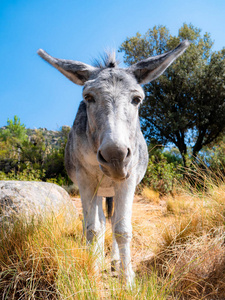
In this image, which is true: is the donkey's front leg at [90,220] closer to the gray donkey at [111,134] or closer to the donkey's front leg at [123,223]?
the gray donkey at [111,134]

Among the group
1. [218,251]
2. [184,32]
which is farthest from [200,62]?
[218,251]

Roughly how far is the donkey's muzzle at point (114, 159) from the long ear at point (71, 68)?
119cm

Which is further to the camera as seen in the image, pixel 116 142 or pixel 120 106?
pixel 120 106

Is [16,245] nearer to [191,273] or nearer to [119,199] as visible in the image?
[119,199]

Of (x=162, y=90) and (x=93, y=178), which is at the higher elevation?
(x=162, y=90)

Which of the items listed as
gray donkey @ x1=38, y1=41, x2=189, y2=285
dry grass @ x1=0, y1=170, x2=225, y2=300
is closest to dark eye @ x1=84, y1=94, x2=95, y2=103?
gray donkey @ x1=38, y1=41, x2=189, y2=285

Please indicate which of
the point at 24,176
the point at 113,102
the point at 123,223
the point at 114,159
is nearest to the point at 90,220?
the point at 123,223

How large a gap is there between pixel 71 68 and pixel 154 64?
2.95 feet

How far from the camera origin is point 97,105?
2268mm

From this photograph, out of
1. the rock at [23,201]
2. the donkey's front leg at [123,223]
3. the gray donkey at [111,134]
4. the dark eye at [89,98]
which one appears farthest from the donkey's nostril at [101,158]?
the rock at [23,201]

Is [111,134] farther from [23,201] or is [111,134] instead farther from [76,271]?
[23,201]

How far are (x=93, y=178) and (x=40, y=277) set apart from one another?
3.72 ft

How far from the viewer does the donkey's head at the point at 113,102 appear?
1.95 meters

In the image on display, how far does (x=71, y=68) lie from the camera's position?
107 inches
